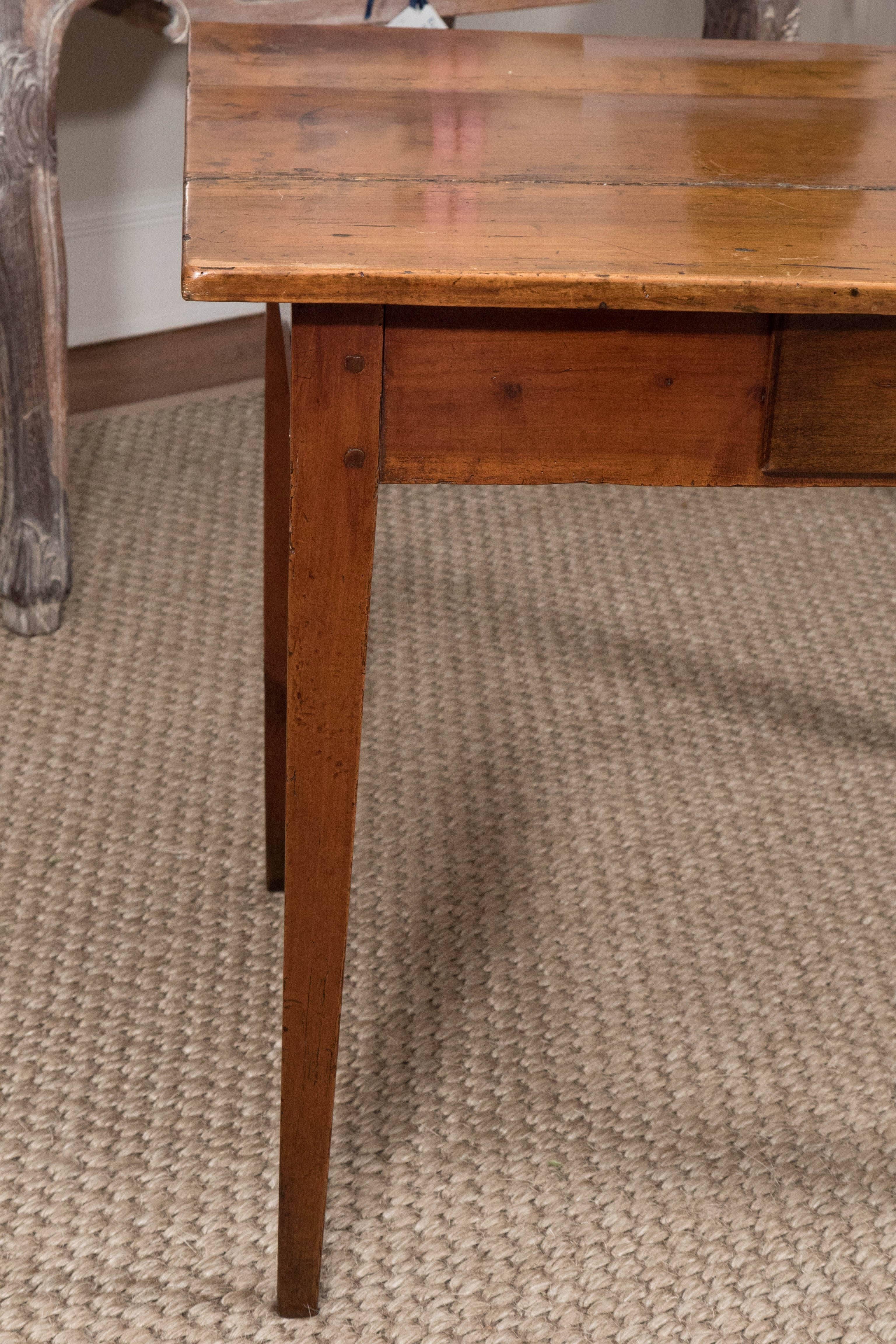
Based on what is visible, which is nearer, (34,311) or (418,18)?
(34,311)

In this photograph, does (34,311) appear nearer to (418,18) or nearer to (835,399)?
(418,18)

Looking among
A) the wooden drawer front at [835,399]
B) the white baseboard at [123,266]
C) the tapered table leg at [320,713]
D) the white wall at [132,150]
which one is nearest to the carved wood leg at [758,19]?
the white wall at [132,150]

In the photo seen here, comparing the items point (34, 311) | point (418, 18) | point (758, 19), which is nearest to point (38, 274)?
point (34, 311)

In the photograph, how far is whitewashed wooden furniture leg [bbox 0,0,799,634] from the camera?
1296 millimetres

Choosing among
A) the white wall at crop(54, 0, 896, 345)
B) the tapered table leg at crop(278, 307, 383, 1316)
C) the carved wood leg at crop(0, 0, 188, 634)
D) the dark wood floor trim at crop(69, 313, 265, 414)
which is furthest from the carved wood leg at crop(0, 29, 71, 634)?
the tapered table leg at crop(278, 307, 383, 1316)

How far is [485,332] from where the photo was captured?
0.60 m

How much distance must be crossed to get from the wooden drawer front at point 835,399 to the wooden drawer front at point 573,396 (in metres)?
0.01

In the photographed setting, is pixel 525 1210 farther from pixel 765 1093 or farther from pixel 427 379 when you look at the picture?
pixel 427 379

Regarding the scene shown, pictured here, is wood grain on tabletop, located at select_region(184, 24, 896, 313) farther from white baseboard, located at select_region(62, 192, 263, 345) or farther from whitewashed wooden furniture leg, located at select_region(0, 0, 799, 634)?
white baseboard, located at select_region(62, 192, 263, 345)

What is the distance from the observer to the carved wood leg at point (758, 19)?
1688 mm

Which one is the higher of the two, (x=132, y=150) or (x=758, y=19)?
(x=758, y=19)

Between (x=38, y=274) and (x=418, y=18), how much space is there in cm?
51

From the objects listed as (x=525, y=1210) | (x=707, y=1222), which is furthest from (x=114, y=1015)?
(x=707, y=1222)

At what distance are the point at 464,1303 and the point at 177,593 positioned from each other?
36.1 inches
